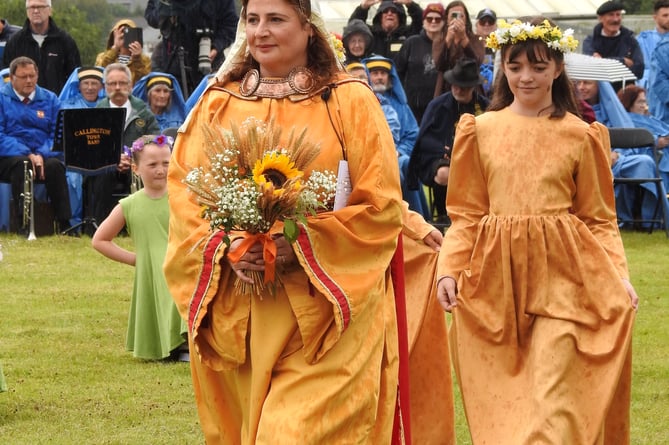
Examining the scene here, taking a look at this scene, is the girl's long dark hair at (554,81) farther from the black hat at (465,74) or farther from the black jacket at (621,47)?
the black jacket at (621,47)

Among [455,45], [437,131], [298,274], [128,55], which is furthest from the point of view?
[128,55]

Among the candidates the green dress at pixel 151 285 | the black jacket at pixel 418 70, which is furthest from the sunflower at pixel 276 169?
the black jacket at pixel 418 70

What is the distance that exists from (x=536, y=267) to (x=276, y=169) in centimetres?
158

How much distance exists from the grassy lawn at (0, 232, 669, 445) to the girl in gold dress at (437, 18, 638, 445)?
1.40 metres

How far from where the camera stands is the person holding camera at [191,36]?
1617cm

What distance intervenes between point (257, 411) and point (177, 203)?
0.80 meters

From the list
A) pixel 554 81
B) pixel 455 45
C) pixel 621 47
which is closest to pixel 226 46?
pixel 455 45

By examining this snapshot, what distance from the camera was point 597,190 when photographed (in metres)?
5.81

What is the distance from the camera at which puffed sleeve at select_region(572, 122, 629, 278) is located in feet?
19.0

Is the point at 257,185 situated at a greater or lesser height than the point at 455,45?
greater

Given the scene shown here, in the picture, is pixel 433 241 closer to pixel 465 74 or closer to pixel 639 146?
pixel 465 74

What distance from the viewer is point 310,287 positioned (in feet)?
15.9

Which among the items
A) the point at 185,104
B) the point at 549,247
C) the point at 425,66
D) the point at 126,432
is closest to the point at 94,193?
the point at 185,104

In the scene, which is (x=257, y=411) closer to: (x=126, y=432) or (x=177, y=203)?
(x=177, y=203)
